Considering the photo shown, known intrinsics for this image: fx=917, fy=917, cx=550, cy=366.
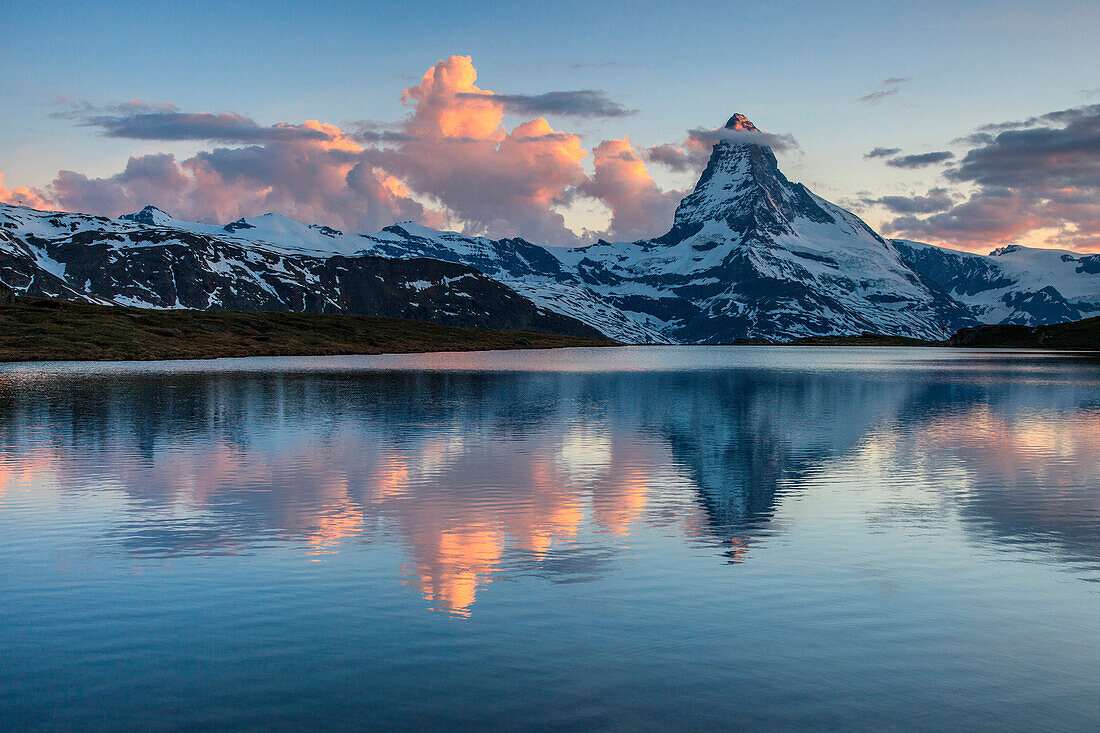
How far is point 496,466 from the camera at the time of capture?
42.1 m

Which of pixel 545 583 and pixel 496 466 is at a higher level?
pixel 545 583

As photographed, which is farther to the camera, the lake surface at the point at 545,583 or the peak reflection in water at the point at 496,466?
the peak reflection in water at the point at 496,466

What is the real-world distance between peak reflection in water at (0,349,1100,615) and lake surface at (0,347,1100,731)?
229mm

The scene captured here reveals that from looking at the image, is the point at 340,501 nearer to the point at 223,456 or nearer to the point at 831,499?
the point at 223,456

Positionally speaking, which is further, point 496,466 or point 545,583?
point 496,466

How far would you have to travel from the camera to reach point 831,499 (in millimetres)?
34125

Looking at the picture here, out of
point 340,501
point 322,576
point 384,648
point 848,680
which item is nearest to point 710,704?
point 848,680

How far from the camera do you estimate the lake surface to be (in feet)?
48.0

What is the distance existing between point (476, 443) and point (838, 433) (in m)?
24.0

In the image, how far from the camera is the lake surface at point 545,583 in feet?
48.0

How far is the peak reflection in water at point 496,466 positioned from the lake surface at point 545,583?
23 cm

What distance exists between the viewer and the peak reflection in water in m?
26.8

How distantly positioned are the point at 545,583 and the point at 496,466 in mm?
20579

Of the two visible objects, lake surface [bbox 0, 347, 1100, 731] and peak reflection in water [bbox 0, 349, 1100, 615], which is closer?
lake surface [bbox 0, 347, 1100, 731]
